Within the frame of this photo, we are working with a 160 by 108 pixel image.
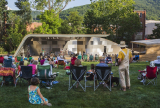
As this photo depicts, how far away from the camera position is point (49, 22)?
106 ft

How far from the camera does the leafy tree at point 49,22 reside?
31.4m

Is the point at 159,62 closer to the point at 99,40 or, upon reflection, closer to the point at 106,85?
the point at 106,85

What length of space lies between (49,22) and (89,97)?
28155mm

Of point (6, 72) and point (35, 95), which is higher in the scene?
point (6, 72)

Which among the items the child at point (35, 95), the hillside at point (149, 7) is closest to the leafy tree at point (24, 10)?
the child at point (35, 95)

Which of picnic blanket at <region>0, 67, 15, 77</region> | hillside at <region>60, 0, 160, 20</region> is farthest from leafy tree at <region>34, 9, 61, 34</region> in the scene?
hillside at <region>60, 0, 160, 20</region>

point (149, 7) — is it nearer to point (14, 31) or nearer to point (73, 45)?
point (14, 31)

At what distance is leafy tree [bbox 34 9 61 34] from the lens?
103 ft

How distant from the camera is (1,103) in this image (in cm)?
475

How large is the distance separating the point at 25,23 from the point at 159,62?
1136 inches

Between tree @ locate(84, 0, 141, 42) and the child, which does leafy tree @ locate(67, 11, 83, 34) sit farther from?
the child

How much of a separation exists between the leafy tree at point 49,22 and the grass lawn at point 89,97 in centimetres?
2573

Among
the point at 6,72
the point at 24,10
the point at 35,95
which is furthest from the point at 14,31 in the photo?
the point at 35,95

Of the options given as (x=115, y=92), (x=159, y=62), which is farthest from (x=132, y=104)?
(x=159, y=62)
